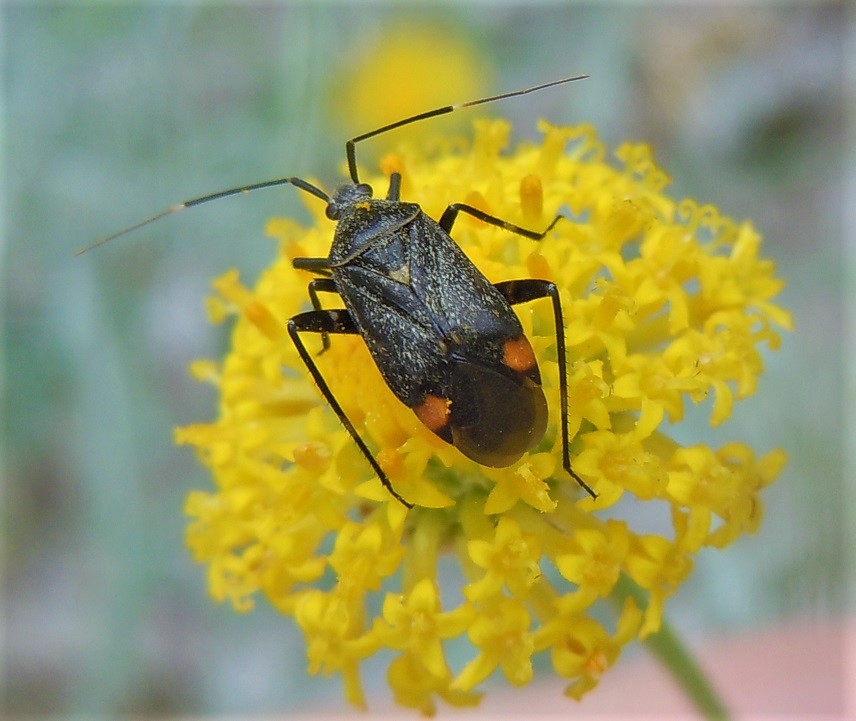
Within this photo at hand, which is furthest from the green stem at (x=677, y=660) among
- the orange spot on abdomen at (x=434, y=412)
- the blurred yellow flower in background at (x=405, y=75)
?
the blurred yellow flower in background at (x=405, y=75)

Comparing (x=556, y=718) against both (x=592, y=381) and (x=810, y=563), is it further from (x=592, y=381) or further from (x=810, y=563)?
(x=592, y=381)

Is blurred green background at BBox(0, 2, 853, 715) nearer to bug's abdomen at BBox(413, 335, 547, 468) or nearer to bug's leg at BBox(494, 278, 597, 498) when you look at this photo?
bug's leg at BBox(494, 278, 597, 498)

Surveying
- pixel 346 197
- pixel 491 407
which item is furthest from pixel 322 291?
pixel 491 407

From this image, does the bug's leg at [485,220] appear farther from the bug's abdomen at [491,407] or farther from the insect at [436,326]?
the bug's abdomen at [491,407]

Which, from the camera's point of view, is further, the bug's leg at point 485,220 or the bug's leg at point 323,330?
the bug's leg at point 485,220

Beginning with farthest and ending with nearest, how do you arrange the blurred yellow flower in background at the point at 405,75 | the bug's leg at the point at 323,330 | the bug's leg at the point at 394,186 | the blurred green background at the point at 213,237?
the blurred yellow flower in background at the point at 405,75, the blurred green background at the point at 213,237, the bug's leg at the point at 394,186, the bug's leg at the point at 323,330

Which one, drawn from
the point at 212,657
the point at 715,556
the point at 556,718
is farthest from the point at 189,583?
the point at 715,556

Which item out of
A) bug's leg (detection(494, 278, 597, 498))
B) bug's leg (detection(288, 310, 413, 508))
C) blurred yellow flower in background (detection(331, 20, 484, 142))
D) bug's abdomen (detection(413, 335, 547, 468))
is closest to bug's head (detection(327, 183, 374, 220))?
bug's leg (detection(288, 310, 413, 508))

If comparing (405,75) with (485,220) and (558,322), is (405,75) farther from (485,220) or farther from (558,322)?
(558,322)
